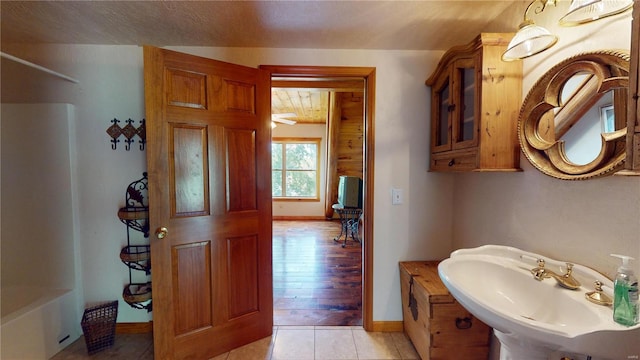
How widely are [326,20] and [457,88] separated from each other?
0.93m

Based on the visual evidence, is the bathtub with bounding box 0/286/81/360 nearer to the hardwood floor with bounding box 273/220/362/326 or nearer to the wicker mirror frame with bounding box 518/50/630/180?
the hardwood floor with bounding box 273/220/362/326

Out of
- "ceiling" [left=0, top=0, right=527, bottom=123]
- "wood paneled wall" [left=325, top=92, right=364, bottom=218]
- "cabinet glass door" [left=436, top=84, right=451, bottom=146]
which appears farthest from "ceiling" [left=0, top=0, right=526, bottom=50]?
"wood paneled wall" [left=325, top=92, right=364, bottom=218]

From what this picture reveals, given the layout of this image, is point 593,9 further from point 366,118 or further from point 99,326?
point 99,326

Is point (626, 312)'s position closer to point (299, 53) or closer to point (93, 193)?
point (299, 53)

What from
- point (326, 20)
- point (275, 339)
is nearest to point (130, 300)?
point (275, 339)

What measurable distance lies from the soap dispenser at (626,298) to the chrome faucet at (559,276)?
20 centimetres

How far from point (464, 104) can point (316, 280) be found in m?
2.37

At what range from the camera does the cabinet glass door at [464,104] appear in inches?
55.6

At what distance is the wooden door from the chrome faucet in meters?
1.58

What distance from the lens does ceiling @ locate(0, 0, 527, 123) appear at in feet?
4.61

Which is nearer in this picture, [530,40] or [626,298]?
[626,298]

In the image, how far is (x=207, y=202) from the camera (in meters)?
1.62

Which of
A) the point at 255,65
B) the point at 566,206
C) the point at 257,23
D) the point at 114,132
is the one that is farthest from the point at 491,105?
the point at 114,132

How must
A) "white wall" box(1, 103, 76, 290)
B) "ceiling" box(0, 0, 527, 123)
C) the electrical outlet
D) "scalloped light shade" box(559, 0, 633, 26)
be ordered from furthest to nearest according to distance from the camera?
1. the electrical outlet
2. "white wall" box(1, 103, 76, 290)
3. "ceiling" box(0, 0, 527, 123)
4. "scalloped light shade" box(559, 0, 633, 26)
